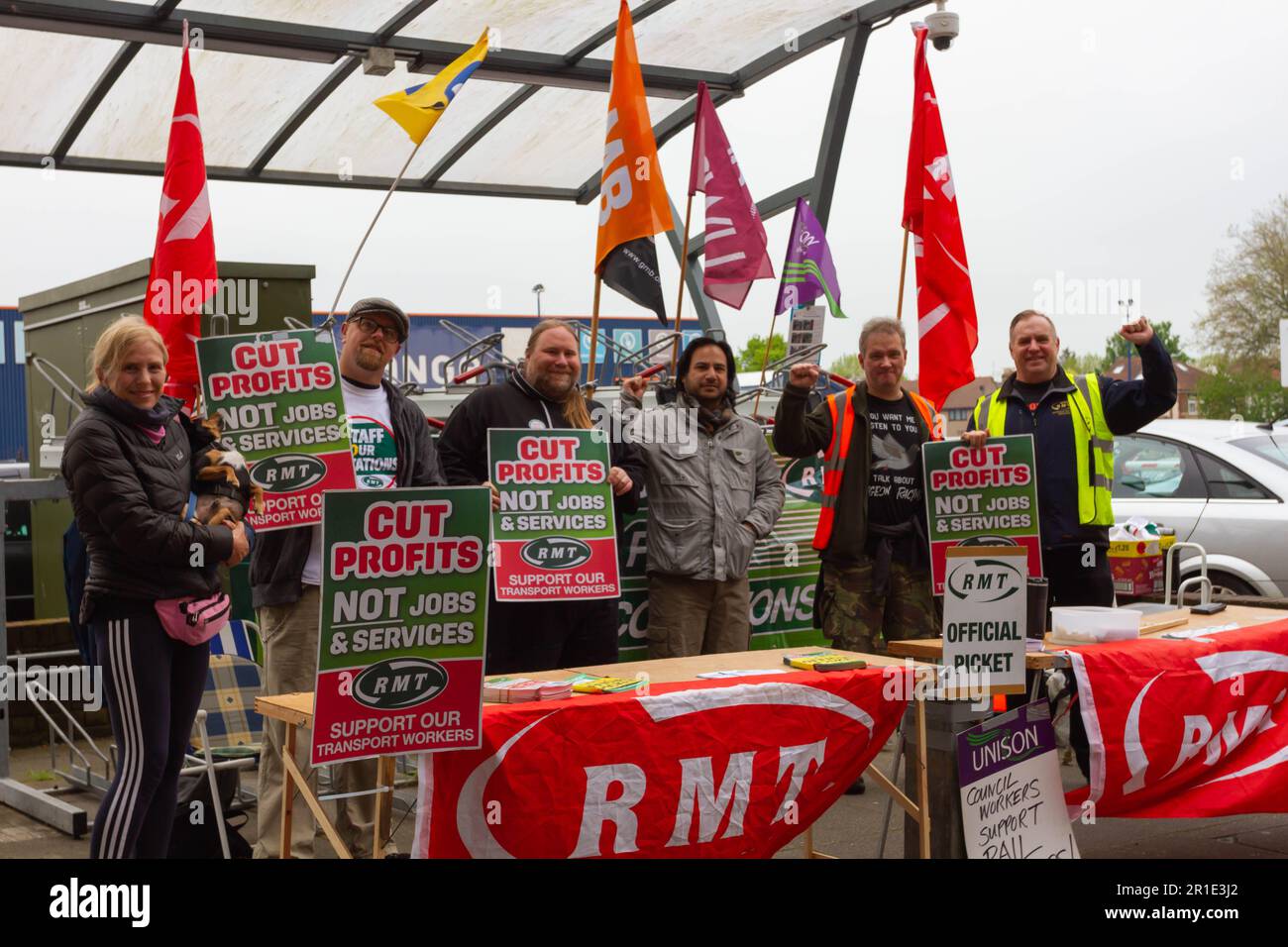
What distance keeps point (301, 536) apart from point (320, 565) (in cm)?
27

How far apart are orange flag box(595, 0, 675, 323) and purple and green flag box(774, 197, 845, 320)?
3.21 meters

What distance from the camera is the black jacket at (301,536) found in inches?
202

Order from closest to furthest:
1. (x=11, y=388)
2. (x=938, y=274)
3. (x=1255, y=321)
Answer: (x=938, y=274) < (x=11, y=388) < (x=1255, y=321)

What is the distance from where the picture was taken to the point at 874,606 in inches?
244

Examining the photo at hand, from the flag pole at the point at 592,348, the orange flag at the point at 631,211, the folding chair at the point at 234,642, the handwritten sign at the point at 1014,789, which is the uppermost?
the orange flag at the point at 631,211

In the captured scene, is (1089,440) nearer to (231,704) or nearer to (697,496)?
(697,496)

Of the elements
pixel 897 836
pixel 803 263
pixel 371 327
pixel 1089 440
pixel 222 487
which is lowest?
pixel 897 836

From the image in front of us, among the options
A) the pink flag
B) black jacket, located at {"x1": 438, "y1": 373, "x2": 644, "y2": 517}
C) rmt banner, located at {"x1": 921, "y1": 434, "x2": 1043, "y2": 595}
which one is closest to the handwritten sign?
rmt banner, located at {"x1": 921, "y1": 434, "x2": 1043, "y2": 595}

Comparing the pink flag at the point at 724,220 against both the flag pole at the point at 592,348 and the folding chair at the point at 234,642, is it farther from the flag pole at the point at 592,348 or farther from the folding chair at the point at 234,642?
the folding chair at the point at 234,642

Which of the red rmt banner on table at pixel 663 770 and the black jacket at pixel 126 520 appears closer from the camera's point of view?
the red rmt banner on table at pixel 663 770

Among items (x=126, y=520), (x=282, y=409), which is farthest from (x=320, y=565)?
(x=126, y=520)

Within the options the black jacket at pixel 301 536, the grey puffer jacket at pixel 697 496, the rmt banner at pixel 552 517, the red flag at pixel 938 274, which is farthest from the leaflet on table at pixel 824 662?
the red flag at pixel 938 274

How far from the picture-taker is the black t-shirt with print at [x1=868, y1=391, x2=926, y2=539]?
20.4 ft
